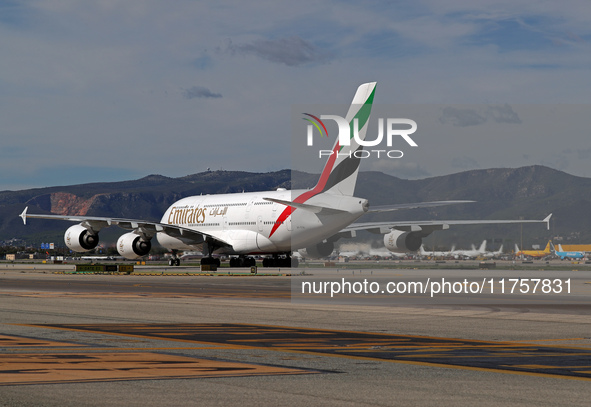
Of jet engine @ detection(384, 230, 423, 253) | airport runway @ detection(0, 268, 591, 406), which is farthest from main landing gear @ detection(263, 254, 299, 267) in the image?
airport runway @ detection(0, 268, 591, 406)

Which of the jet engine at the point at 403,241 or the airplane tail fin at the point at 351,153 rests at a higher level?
the airplane tail fin at the point at 351,153

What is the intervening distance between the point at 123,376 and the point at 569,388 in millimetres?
6289

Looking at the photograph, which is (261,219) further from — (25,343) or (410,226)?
(25,343)

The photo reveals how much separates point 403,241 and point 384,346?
5771 cm

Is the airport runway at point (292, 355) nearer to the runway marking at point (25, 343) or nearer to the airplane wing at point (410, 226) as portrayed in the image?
the runway marking at point (25, 343)

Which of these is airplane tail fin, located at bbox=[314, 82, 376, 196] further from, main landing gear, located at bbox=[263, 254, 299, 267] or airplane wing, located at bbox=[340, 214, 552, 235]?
main landing gear, located at bbox=[263, 254, 299, 267]

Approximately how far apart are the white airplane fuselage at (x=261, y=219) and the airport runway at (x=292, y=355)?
107 feet

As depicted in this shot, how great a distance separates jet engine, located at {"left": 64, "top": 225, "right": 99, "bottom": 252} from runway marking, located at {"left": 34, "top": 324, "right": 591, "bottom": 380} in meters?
52.9

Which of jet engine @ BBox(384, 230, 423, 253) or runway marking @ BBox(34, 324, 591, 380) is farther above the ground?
jet engine @ BBox(384, 230, 423, 253)

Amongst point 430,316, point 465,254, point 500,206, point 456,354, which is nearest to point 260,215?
point 500,206

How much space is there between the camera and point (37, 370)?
12953mm

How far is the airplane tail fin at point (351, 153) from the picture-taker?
60844 millimetres

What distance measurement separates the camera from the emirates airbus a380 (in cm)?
6112

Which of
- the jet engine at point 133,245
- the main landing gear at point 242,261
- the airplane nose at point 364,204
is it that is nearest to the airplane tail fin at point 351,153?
the airplane nose at point 364,204
